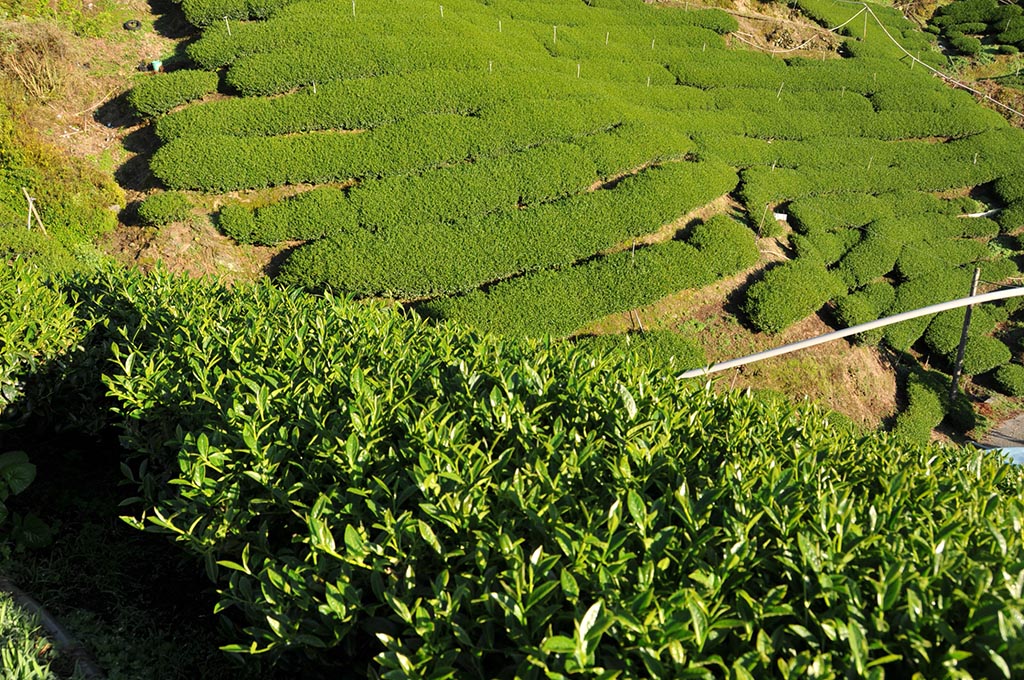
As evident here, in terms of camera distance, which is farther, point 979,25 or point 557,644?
point 979,25

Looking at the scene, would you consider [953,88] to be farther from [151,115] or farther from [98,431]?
[98,431]

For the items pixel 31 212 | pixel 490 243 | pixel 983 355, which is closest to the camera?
pixel 31 212

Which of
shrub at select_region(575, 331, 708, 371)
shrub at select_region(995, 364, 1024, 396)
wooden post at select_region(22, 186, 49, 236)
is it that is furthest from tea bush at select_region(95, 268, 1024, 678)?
shrub at select_region(995, 364, 1024, 396)

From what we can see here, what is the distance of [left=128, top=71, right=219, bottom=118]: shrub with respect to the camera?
1259cm

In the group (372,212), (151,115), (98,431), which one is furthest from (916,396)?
(151,115)

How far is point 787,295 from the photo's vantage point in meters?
12.9

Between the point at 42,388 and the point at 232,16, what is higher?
the point at 232,16

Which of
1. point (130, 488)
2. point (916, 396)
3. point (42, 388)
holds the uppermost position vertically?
point (42, 388)

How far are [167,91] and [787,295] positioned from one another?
40.7 ft


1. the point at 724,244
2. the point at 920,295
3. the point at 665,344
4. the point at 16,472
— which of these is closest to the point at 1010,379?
the point at 920,295

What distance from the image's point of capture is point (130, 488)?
514cm

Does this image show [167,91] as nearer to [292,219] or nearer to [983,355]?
[292,219]

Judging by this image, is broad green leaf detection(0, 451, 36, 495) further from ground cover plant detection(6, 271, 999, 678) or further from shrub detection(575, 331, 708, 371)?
shrub detection(575, 331, 708, 371)

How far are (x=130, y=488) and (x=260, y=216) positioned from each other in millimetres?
7146
